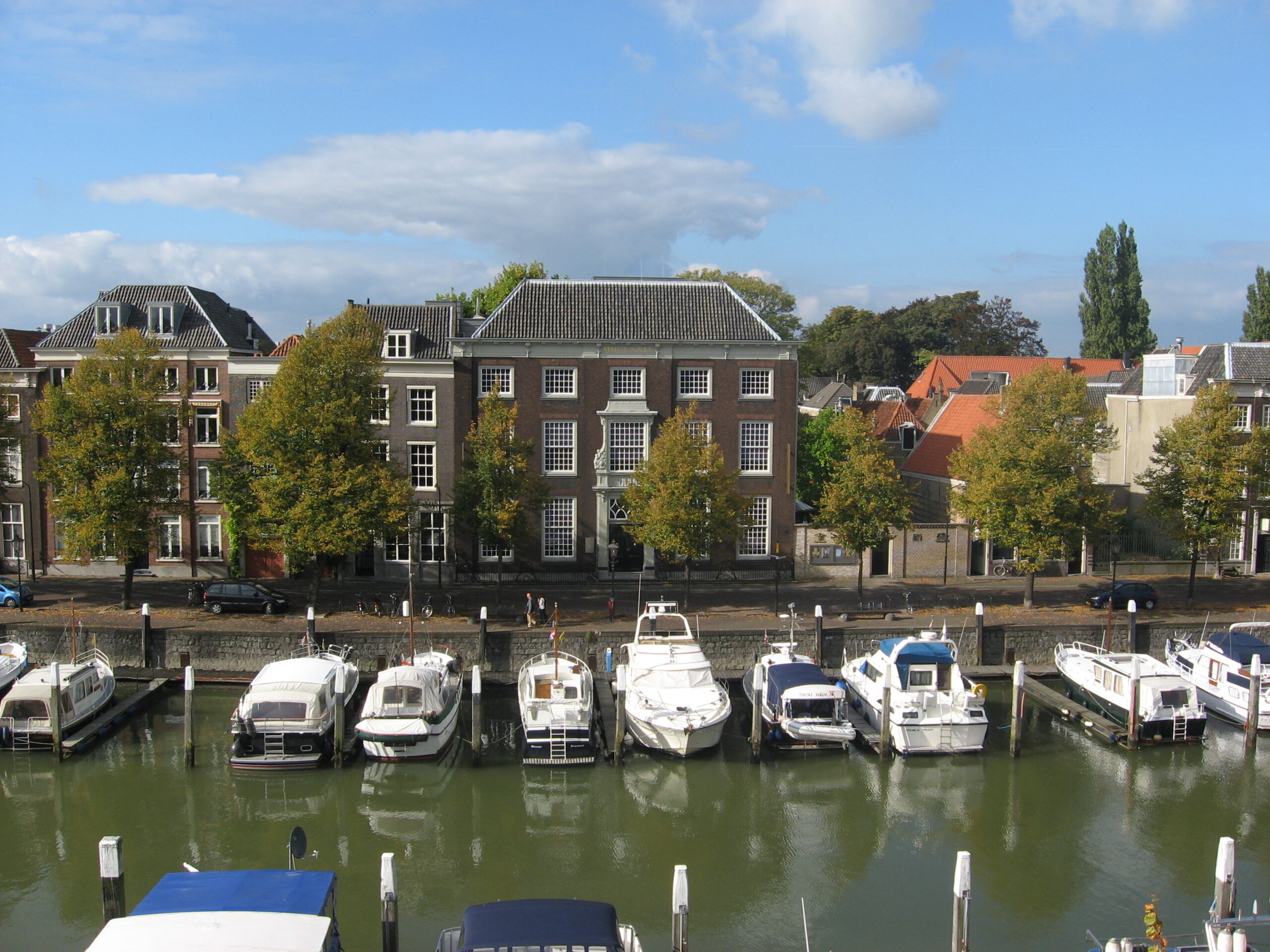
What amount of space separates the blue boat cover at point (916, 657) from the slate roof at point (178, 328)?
33.1 meters

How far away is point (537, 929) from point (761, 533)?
32.2 metres

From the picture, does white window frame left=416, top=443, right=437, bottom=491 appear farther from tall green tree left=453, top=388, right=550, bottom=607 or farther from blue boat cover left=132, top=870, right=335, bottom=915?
blue boat cover left=132, top=870, right=335, bottom=915

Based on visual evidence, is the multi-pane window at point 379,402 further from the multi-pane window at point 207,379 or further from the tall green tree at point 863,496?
the tall green tree at point 863,496

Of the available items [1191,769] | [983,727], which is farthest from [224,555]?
[1191,769]

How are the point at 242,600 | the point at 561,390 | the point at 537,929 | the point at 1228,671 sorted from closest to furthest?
1. the point at 537,929
2. the point at 1228,671
3. the point at 242,600
4. the point at 561,390

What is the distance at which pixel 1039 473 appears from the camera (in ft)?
122

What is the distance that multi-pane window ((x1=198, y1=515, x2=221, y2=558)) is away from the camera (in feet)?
148

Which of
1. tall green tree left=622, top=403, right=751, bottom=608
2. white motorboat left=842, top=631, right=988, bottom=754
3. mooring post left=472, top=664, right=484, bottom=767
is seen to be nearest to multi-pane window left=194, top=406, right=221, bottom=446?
tall green tree left=622, top=403, right=751, bottom=608

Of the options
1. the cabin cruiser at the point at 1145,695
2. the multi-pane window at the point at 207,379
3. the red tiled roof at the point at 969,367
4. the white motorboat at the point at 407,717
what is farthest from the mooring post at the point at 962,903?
the red tiled roof at the point at 969,367

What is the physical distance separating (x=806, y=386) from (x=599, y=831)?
83.6m

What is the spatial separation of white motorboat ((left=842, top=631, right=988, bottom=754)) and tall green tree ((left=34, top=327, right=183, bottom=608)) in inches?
1087

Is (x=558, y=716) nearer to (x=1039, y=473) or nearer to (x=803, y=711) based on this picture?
(x=803, y=711)

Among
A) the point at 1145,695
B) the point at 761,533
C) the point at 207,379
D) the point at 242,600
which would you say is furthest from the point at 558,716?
the point at 207,379

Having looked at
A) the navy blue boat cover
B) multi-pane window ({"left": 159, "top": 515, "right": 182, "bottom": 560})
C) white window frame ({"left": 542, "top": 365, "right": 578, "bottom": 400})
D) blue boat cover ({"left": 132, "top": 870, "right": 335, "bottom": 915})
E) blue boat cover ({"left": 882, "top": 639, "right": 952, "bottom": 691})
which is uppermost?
white window frame ({"left": 542, "top": 365, "right": 578, "bottom": 400})
